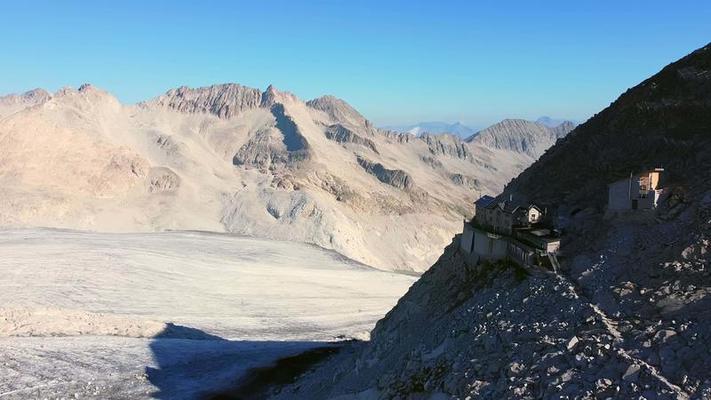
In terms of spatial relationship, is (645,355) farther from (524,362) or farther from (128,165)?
(128,165)

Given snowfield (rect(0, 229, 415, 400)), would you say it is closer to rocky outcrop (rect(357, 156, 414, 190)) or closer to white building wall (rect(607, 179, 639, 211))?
white building wall (rect(607, 179, 639, 211))

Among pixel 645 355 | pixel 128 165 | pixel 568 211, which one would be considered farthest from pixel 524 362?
pixel 128 165

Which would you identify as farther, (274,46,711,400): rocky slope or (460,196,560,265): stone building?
(460,196,560,265): stone building

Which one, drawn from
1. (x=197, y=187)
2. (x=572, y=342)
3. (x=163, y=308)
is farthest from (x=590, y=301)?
(x=197, y=187)

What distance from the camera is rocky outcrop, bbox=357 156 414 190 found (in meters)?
170

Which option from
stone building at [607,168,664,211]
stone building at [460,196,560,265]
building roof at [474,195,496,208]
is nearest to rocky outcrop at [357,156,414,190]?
building roof at [474,195,496,208]

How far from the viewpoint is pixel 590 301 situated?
18469 millimetres

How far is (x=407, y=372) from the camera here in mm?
20625

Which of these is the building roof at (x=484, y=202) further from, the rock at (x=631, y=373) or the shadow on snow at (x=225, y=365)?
the rock at (x=631, y=373)

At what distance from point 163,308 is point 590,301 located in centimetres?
4762

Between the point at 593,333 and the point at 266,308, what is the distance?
4646 centimetres

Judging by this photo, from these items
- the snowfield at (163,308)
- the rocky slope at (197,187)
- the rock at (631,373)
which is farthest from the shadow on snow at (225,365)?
the rocky slope at (197,187)

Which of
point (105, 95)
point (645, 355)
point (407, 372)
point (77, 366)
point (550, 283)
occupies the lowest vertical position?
point (77, 366)

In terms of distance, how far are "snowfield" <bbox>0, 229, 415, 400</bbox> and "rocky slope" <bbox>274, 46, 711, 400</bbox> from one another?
10.0 meters
